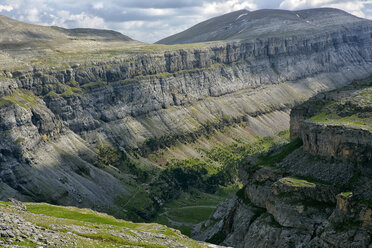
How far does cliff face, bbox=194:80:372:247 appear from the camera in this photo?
79.8 m

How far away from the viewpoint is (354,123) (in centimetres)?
9412

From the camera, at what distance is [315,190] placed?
88.9 metres

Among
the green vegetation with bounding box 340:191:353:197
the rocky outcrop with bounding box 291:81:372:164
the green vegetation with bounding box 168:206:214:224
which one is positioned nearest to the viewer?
the green vegetation with bounding box 340:191:353:197

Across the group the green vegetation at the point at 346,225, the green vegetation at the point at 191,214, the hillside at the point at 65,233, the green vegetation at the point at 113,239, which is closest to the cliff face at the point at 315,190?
the green vegetation at the point at 346,225

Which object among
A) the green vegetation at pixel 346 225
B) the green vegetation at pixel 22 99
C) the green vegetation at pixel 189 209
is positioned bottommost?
the green vegetation at pixel 189 209

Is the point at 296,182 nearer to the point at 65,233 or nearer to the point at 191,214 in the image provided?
the point at 65,233

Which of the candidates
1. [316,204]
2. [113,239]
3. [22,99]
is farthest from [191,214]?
[113,239]

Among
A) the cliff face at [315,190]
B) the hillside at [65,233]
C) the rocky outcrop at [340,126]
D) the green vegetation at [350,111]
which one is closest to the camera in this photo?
the hillside at [65,233]

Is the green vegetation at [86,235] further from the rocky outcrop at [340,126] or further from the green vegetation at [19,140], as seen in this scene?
the green vegetation at [19,140]

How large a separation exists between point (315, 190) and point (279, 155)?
72.8 feet

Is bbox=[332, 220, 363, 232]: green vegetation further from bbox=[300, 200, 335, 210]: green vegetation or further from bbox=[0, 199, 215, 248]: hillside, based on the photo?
bbox=[0, 199, 215, 248]: hillside

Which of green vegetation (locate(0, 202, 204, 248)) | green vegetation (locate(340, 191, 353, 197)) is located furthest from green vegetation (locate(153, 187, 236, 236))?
green vegetation (locate(340, 191, 353, 197))

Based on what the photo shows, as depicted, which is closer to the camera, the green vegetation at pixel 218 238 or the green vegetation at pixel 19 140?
the green vegetation at pixel 218 238

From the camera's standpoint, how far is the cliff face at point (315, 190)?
79.8m
